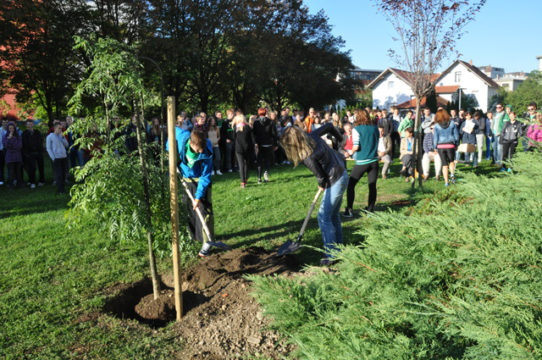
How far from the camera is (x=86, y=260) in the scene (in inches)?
237

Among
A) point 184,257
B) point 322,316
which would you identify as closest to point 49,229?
point 184,257

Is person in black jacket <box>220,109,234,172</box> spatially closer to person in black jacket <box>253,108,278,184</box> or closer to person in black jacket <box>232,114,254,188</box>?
person in black jacket <box>253,108,278,184</box>

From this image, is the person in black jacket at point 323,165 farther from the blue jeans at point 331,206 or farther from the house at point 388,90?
the house at point 388,90

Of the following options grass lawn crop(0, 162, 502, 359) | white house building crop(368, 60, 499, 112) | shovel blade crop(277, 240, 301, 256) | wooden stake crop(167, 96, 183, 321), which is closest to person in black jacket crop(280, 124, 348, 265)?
shovel blade crop(277, 240, 301, 256)

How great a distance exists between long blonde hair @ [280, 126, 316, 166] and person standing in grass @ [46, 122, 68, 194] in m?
8.56

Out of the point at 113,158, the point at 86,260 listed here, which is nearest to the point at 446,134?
the point at 113,158

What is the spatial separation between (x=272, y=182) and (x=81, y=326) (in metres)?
8.14

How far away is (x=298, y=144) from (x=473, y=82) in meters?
83.5

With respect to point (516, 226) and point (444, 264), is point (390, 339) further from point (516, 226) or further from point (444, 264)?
point (516, 226)

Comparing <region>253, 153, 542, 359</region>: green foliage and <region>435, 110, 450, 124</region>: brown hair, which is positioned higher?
<region>435, 110, 450, 124</region>: brown hair

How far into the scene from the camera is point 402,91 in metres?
73.1

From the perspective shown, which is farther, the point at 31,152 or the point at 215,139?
the point at 215,139

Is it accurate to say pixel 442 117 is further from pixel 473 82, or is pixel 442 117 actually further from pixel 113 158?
pixel 473 82

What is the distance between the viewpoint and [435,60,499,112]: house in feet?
244
